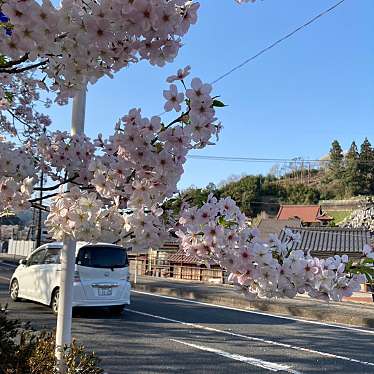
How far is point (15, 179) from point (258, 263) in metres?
1.53

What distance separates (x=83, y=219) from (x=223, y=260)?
737 millimetres

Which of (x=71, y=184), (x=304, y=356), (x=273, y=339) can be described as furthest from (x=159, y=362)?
(x=71, y=184)

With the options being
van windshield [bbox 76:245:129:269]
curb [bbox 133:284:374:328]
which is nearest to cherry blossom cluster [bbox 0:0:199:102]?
van windshield [bbox 76:245:129:269]

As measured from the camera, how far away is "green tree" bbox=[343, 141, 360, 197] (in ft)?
213

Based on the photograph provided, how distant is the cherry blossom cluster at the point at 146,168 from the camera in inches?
84.4

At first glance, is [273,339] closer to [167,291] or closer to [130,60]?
[130,60]

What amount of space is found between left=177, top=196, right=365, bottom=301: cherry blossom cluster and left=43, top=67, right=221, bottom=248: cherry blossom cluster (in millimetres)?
202

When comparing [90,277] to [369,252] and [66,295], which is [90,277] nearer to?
[66,295]

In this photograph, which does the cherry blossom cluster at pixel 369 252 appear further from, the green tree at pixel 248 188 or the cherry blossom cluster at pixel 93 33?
the green tree at pixel 248 188

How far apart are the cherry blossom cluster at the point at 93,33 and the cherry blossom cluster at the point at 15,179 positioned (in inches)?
27.7

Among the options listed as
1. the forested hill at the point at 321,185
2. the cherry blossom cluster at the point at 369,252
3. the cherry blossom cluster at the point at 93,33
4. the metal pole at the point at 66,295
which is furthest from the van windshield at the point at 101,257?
the forested hill at the point at 321,185

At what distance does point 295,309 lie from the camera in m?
13.0

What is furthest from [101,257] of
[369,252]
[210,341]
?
[369,252]

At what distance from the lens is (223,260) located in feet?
7.72
